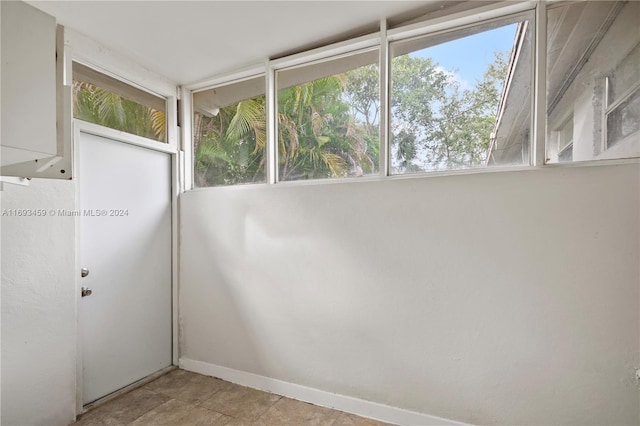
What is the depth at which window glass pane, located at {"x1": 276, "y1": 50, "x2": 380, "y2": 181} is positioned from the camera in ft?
7.73

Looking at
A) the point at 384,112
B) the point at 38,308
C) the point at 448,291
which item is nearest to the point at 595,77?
the point at 384,112

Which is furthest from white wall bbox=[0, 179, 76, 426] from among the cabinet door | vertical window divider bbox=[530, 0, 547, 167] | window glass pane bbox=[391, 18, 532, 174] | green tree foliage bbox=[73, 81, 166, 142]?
vertical window divider bbox=[530, 0, 547, 167]

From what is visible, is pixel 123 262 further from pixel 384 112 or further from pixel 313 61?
pixel 384 112

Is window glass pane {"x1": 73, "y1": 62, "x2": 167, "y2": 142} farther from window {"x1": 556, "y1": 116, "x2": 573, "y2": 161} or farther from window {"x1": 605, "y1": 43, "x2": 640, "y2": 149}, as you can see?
window {"x1": 605, "y1": 43, "x2": 640, "y2": 149}

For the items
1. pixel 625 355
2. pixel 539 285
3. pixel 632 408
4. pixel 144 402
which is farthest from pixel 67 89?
pixel 632 408

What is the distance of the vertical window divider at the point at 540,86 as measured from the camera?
1.88m

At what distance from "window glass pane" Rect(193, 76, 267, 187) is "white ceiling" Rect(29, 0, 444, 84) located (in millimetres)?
321

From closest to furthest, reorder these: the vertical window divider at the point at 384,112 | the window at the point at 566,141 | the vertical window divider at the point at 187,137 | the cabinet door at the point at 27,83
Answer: the cabinet door at the point at 27,83 → the window at the point at 566,141 → the vertical window divider at the point at 384,112 → the vertical window divider at the point at 187,137

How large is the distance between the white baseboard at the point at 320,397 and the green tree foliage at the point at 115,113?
2.13 metres

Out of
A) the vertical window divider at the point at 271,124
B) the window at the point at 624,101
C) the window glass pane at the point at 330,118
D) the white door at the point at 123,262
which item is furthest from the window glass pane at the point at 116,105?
the window at the point at 624,101

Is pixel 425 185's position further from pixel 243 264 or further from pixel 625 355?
pixel 243 264

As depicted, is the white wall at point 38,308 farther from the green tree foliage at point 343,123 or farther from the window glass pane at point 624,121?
the window glass pane at point 624,121

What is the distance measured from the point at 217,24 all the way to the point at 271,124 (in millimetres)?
800

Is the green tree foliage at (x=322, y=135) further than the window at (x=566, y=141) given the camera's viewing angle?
Yes
